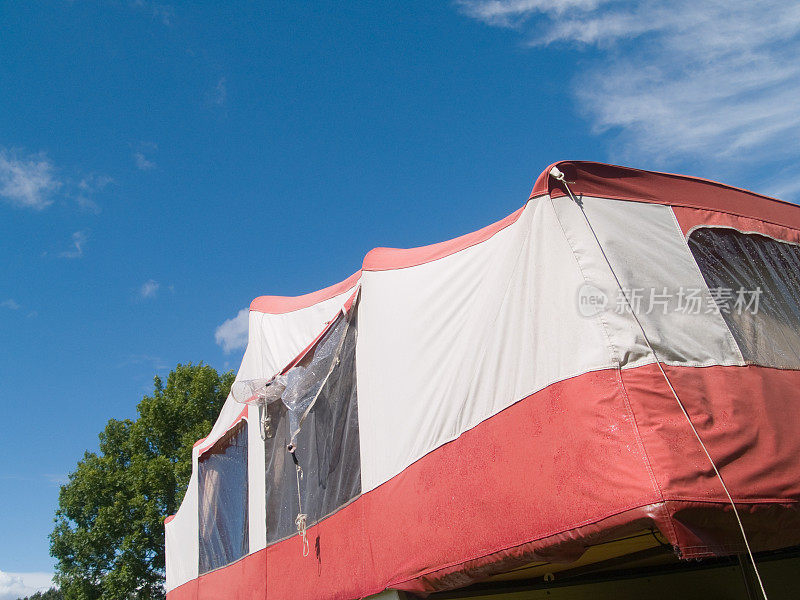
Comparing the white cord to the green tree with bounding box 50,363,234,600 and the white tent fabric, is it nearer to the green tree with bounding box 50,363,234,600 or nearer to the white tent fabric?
the white tent fabric

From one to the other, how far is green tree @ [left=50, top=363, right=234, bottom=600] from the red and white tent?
13836 millimetres

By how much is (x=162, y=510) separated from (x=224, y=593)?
38.3ft

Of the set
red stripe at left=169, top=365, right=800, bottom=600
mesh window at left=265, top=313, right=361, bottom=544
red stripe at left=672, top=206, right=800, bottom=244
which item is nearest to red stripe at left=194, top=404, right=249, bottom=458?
mesh window at left=265, top=313, right=361, bottom=544

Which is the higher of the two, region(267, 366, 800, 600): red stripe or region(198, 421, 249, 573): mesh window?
region(198, 421, 249, 573): mesh window

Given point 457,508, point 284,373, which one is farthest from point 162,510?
point 457,508

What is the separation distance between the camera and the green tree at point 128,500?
1650 cm

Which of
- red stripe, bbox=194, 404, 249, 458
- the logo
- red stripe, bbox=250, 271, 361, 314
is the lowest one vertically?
the logo

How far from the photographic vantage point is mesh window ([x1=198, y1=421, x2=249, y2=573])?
640cm

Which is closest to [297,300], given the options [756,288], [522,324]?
[522,324]

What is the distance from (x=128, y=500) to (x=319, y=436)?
48.0ft

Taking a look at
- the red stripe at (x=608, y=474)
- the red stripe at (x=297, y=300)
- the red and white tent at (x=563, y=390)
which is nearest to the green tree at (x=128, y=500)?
the red stripe at (x=297, y=300)

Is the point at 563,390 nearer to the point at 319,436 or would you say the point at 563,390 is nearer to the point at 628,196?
the point at 628,196

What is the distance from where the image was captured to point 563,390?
2.63 m

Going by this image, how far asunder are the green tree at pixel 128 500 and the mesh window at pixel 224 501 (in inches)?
401
